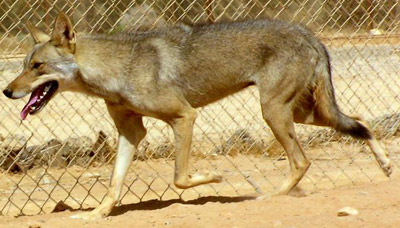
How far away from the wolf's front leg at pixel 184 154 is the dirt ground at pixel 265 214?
0.19 meters

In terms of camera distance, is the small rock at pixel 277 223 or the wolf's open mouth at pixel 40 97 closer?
the small rock at pixel 277 223

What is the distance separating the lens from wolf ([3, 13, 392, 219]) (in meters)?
6.18

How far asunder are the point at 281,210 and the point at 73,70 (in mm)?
1849

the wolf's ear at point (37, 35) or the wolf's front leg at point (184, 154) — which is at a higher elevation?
the wolf's ear at point (37, 35)

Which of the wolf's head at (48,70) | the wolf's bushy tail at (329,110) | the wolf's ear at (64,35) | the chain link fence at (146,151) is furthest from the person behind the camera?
the chain link fence at (146,151)

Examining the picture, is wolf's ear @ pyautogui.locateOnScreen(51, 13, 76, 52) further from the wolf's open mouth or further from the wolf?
the wolf's open mouth

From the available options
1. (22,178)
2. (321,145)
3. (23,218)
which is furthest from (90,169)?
(321,145)

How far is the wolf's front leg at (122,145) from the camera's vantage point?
637 centimetres

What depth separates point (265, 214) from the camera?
19.1ft

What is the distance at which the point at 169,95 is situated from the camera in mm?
6301

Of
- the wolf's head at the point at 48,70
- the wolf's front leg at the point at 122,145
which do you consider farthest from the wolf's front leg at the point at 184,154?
the wolf's head at the point at 48,70

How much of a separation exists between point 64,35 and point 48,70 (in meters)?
0.29

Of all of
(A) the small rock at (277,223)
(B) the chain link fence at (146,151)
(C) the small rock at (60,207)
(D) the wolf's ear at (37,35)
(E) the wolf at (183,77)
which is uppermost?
(D) the wolf's ear at (37,35)

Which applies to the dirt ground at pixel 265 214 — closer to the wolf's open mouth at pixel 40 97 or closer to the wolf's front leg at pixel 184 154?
the wolf's front leg at pixel 184 154
